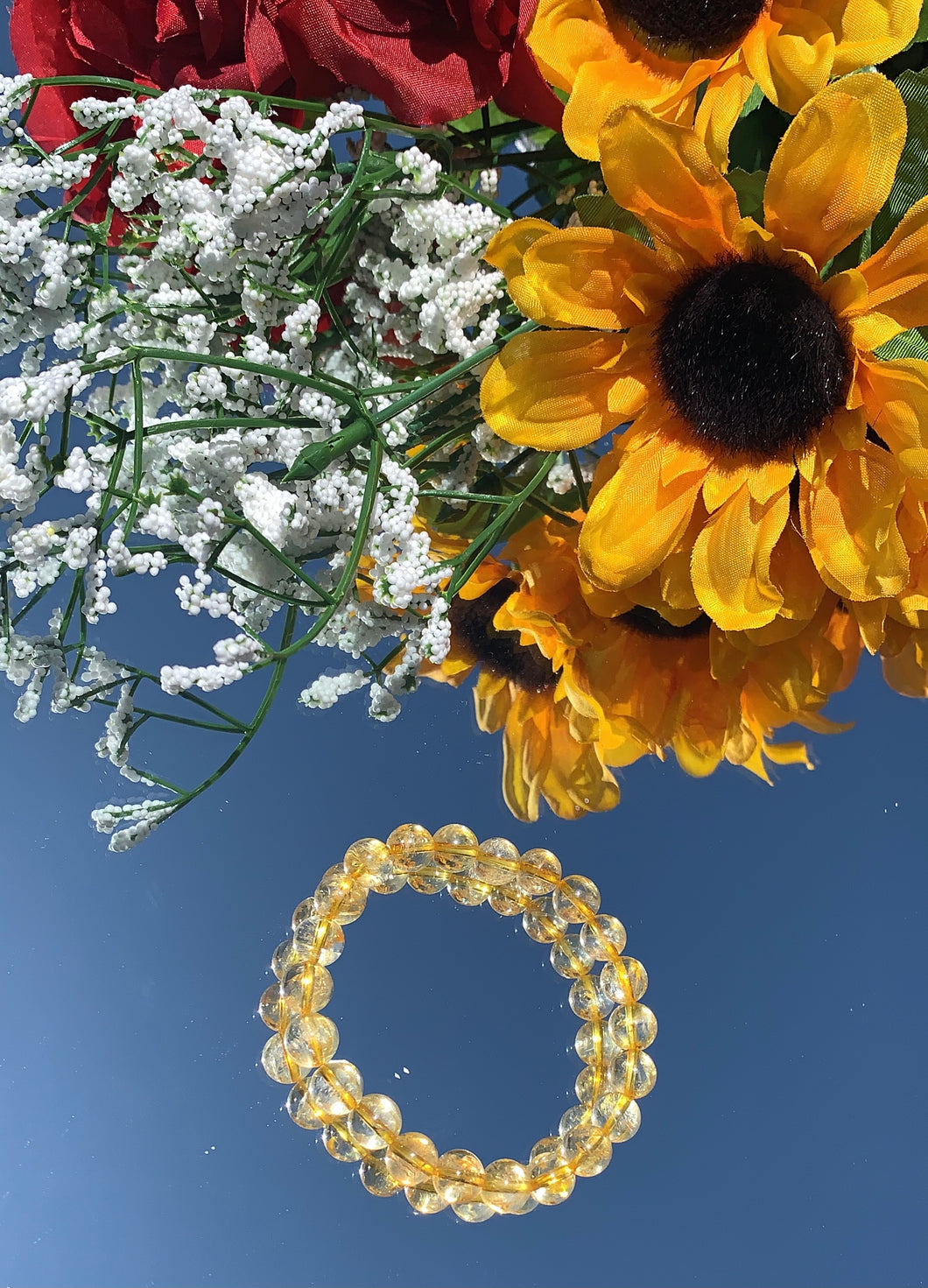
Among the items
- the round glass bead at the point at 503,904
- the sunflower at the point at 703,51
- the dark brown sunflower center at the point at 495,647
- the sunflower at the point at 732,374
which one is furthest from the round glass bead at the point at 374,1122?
the sunflower at the point at 703,51

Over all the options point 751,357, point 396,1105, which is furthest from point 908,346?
point 396,1105

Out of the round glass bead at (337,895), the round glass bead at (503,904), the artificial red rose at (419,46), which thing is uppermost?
the artificial red rose at (419,46)

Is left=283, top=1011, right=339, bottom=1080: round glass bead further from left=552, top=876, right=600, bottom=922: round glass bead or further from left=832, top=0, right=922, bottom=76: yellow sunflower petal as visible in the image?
left=832, top=0, right=922, bottom=76: yellow sunflower petal

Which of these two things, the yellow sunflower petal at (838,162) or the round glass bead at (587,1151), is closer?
the yellow sunflower petal at (838,162)

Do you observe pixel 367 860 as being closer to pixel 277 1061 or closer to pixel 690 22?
pixel 277 1061

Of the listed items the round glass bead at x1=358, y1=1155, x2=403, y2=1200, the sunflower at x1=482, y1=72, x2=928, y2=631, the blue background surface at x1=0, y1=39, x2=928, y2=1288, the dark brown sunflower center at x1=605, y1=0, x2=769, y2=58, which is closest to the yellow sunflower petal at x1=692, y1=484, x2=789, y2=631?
the sunflower at x1=482, y1=72, x2=928, y2=631

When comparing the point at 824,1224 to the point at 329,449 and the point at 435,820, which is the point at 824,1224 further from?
the point at 329,449

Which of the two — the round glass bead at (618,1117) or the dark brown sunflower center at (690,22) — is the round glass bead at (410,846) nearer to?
the round glass bead at (618,1117)
